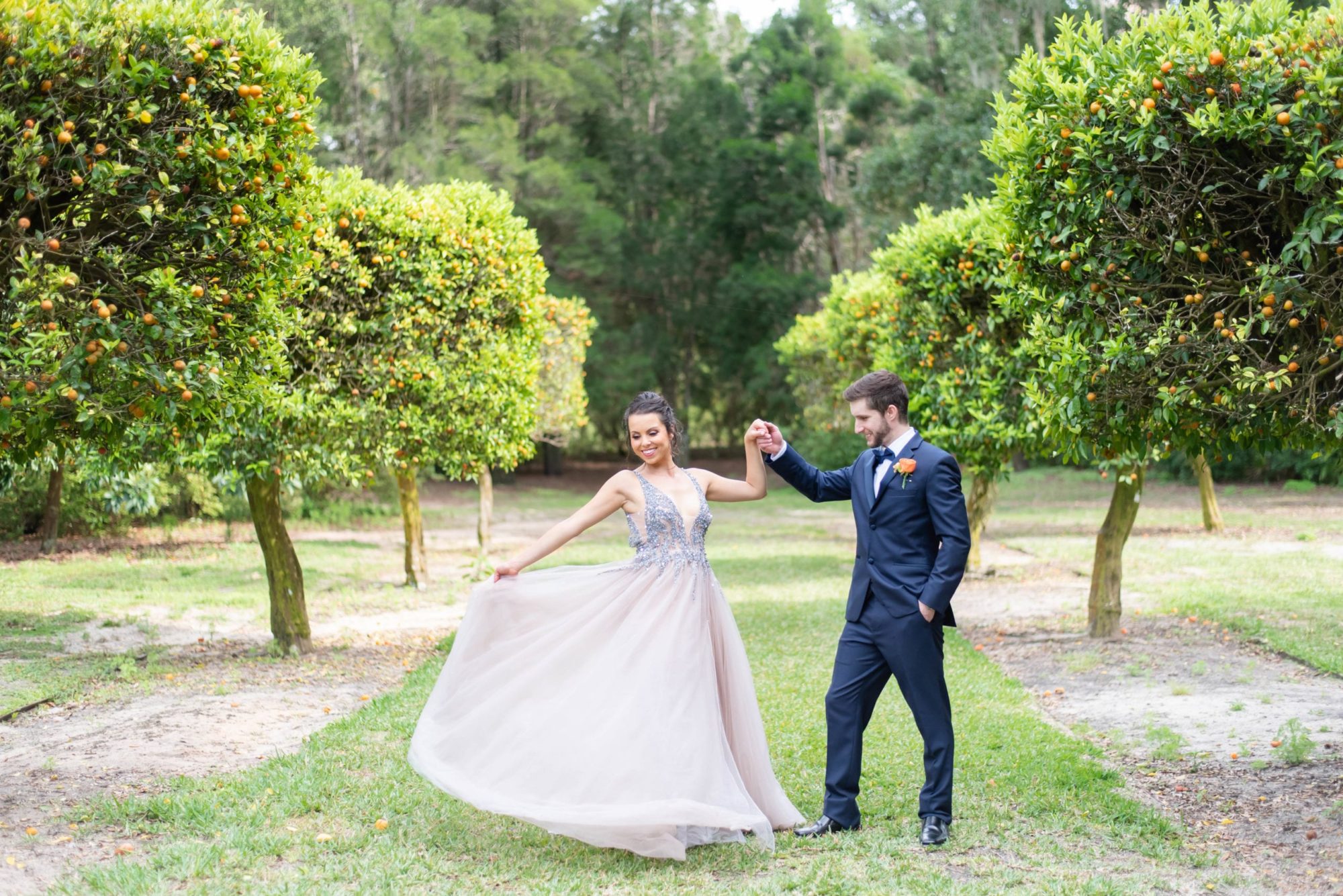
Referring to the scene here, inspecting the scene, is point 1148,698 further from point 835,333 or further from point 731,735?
Result: point 835,333

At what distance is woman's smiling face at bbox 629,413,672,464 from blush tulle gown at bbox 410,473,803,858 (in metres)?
0.17

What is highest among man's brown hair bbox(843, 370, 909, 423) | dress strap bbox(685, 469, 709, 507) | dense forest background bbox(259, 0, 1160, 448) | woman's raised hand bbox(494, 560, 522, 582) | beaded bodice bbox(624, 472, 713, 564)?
dense forest background bbox(259, 0, 1160, 448)

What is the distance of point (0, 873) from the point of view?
5.69 meters

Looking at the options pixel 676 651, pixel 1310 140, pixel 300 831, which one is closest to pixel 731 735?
pixel 676 651

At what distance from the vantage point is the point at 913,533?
19.6 feet

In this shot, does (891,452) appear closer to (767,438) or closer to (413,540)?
(767,438)

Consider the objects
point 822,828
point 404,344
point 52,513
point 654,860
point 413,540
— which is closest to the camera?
point 654,860

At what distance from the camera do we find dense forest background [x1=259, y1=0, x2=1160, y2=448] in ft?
117

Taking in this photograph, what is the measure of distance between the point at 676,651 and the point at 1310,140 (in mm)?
3883

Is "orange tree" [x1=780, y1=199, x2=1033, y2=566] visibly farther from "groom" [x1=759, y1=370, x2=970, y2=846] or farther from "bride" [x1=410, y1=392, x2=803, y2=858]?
"bride" [x1=410, y1=392, x2=803, y2=858]

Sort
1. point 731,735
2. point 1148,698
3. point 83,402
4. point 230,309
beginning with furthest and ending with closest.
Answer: point 1148,698
point 230,309
point 83,402
point 731,735

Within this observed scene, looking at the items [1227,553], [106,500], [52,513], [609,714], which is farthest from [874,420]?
[52,513]

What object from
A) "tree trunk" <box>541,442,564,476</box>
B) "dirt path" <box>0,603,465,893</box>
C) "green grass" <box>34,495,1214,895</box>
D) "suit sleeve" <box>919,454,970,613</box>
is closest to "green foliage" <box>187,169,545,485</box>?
"dirt path" <box>0,603,465,893</box>

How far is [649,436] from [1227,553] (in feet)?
55.0
